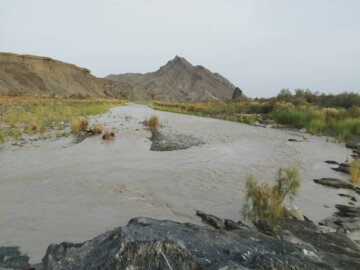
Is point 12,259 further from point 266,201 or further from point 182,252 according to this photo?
point 266,201

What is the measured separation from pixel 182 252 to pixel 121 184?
517 cm

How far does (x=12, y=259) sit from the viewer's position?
4367mm

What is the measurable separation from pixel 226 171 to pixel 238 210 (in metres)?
3.36

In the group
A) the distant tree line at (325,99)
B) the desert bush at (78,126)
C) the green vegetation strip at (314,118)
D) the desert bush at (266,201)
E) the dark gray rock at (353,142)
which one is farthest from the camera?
the distant tree line at (325,99)

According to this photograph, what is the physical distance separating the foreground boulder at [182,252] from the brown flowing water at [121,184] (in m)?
1.39

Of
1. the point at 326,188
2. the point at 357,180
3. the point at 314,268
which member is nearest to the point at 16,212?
the point at 314,268

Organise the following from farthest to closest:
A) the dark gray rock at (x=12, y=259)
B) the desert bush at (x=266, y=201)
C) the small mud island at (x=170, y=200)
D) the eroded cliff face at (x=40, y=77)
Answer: the eroded cliff face at (x=40, y=77) → the desert bush at (x=266, y=201) → the dark gray rock at (x=12, y=259) → the small mud island at (x=170, y=200)

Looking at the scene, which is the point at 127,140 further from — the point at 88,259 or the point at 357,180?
the point at 88,259

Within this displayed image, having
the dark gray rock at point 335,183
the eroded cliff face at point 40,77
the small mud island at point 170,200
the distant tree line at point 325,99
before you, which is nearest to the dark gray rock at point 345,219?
the small mud island at point 170,200

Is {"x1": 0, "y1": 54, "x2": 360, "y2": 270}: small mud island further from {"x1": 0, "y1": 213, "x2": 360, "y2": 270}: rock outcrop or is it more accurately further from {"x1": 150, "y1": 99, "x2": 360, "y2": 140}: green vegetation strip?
{"x1": 150, "y1": 99, "x2": 360, "y2": 140}: green vegetation strip

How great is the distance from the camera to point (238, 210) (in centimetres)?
664

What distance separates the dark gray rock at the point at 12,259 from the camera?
164 inches

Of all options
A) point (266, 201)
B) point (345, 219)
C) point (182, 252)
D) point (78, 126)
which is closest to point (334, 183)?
point (345, 219)

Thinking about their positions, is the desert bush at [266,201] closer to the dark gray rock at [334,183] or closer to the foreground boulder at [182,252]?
the foreground boulder at [182,252]
